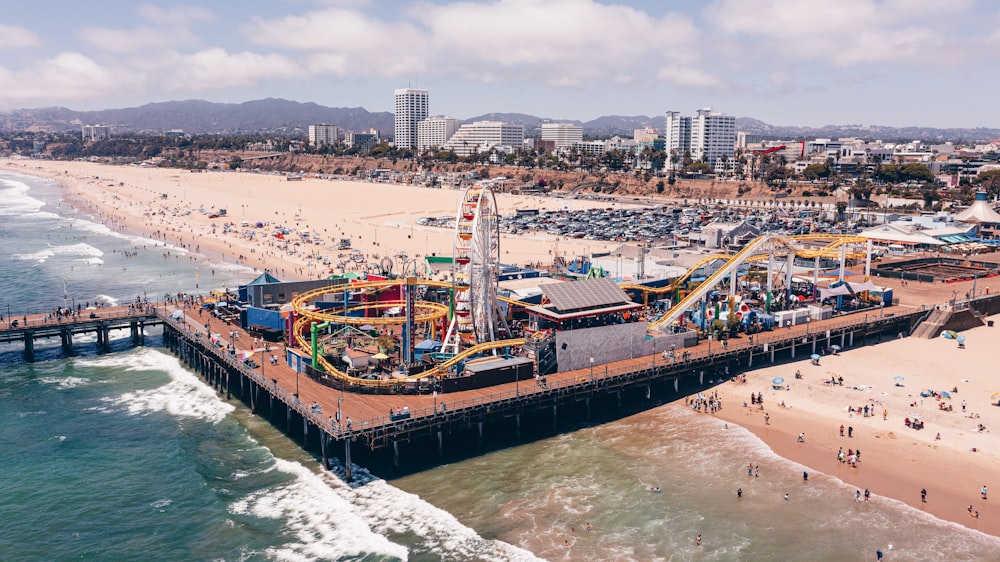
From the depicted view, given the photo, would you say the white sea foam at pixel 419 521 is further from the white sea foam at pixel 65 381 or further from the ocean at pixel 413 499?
the white sea foam at pixel 65 381

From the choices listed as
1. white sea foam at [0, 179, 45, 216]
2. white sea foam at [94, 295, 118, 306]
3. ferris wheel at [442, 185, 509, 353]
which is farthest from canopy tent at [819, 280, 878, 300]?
white sea foam at [0, 179, 45, 216]

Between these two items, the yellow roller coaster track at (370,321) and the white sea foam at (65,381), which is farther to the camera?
the white sea foam at (65,381)

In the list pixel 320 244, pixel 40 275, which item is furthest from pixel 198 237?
pixel 40 275

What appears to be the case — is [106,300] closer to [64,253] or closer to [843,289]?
[64,253]

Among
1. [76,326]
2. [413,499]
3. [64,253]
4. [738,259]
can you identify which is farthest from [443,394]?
[64,253]

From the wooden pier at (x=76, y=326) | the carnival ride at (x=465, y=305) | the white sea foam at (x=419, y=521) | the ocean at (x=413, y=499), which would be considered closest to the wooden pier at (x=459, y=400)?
the ocean at (x=413, y=499)
